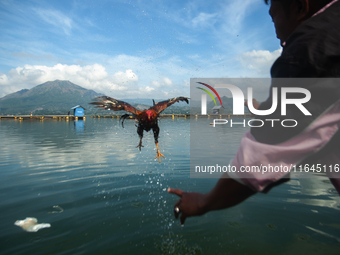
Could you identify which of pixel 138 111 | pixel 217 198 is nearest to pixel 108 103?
pixel 138 111

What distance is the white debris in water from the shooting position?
17.4ft

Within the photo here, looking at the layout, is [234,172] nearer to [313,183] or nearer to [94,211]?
[94,211]

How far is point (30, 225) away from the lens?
546cm

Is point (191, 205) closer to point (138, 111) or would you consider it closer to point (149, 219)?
point (149, 219)

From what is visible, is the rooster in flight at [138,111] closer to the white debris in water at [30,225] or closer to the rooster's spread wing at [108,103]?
the rooster's spread wing at [108,103]

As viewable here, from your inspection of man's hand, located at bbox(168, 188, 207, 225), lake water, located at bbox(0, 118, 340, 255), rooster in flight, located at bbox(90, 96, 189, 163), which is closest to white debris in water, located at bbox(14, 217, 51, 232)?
lake water, located at bbox(0, 118, 340, 255)

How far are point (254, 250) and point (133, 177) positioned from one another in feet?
20.0

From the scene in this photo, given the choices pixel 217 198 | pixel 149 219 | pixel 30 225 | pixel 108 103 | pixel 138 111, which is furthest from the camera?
pixel 138 111

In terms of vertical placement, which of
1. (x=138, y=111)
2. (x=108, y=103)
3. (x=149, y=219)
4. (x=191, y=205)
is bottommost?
(x=149, y=219)

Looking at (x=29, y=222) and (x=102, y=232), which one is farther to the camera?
(x=29, y=222)

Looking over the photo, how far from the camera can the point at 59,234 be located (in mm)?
5059

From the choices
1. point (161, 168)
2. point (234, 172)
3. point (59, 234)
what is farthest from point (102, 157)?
point (234, 172)

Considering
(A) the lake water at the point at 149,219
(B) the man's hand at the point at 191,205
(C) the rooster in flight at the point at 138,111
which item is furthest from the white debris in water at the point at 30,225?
(B) the man's hand at the point at 191,205

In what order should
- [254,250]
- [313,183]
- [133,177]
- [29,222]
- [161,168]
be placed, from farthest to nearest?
1. [161,168]
2. [133,177]
3. [313,183]
4. [29,222]
5. [254,250]
